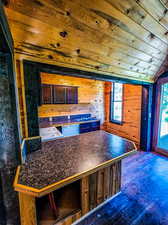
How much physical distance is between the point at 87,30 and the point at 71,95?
2872 millimetres

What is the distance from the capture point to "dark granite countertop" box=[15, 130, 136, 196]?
94cm

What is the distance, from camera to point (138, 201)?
5.30 feet

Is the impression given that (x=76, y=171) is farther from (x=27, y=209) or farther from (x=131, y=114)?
(x=131, y=114)

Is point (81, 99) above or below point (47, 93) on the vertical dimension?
below

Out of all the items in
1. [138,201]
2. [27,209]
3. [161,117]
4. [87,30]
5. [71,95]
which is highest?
[87,30]

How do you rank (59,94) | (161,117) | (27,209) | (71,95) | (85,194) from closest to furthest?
(27,209) < (85,194) < (161,117) < (59,94) < (71,95)

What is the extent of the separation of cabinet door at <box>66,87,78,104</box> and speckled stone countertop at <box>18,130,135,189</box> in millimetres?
2476

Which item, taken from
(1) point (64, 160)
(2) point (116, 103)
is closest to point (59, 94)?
(2) point (116, 103)

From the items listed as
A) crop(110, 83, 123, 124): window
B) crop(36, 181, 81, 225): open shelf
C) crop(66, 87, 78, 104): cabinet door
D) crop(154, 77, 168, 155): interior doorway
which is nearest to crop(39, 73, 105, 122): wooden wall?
crop(66, 87, 78, 104): cabinet door

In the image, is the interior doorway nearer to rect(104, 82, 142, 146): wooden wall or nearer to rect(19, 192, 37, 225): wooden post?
rect(104, 82, 142, 146): wooden wall

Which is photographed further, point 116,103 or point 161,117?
point 116,103

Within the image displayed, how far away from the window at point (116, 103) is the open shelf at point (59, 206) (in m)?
3.16

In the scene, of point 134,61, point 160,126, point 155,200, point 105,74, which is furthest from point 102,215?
point 160,126

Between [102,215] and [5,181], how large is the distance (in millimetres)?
1331
